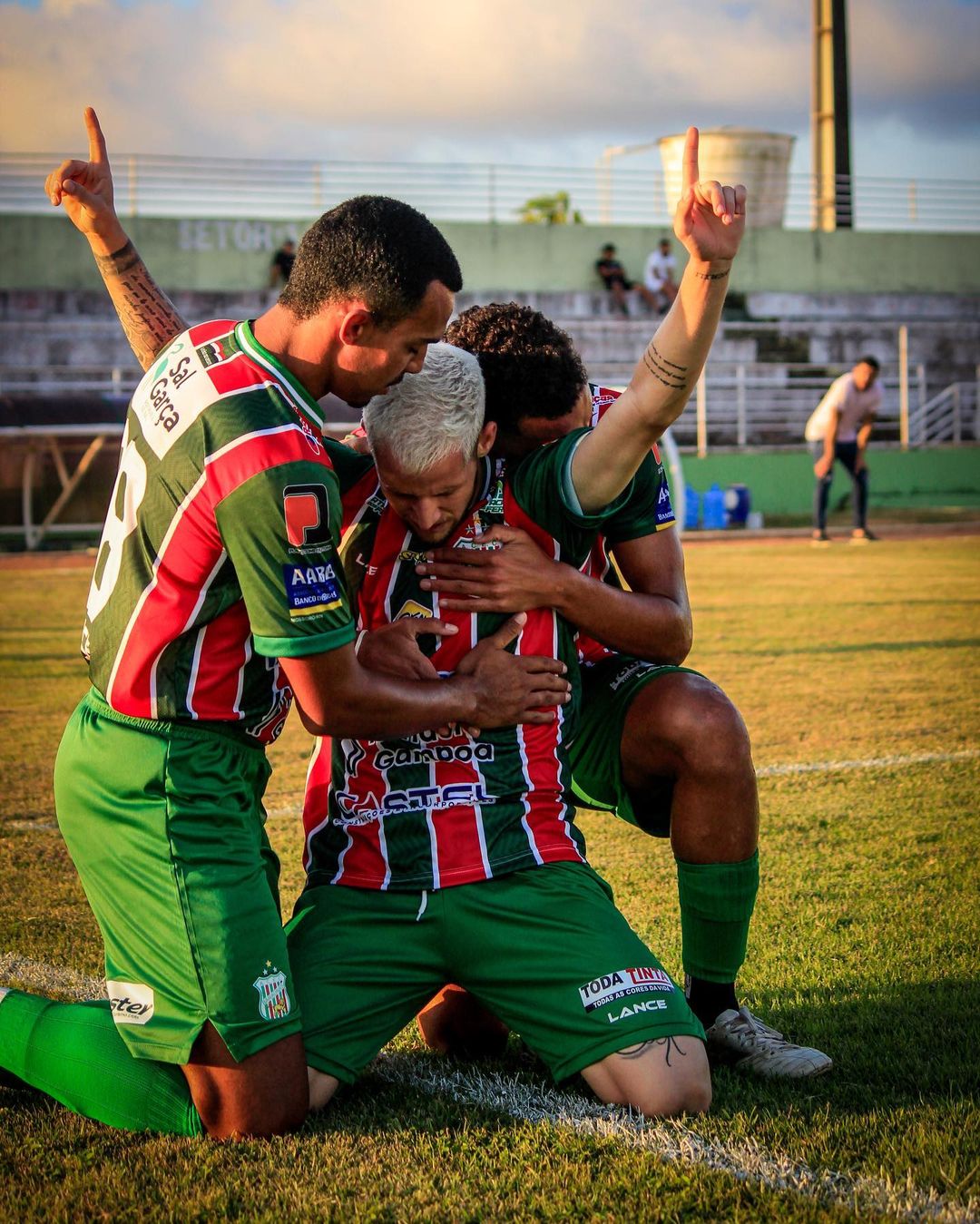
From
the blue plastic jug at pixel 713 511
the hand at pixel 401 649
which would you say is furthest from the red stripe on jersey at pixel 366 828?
the blue plastic jug at pixel 713 511

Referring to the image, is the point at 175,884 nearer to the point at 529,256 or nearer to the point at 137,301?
the point at 137,301

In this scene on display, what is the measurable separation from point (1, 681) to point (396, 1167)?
645 cm

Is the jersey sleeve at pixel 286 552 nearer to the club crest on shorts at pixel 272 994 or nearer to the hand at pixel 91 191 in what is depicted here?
the club crest on shorts at pixel 272 994

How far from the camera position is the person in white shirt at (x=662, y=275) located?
2855 cm

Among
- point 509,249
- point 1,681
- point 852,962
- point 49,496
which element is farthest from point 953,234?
point 852,962

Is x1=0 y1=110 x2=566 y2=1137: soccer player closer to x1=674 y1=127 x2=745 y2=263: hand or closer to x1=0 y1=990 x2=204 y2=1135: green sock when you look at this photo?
x1=0 y1=990 x2=204 y2=1135: green sock

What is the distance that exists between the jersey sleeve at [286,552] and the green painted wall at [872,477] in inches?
787

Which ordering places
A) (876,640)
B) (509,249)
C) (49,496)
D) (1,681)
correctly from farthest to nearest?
(509,249), (49,496), (876,640), (1,681)

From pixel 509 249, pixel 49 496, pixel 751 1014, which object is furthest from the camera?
pixel 509 249

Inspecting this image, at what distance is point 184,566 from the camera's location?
2760 millimetres

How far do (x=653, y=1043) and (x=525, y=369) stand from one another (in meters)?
1.74

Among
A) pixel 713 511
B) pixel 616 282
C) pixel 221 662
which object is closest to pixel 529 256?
pixel 616 282

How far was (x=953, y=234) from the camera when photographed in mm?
33656

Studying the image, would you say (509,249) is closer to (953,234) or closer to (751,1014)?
(953,234)
